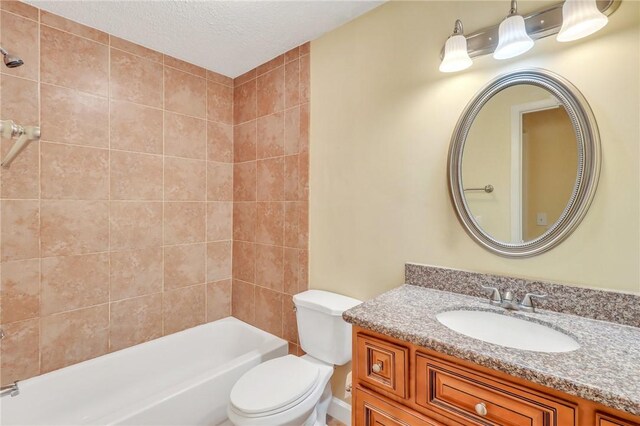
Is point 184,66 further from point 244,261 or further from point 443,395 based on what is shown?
point 443,395

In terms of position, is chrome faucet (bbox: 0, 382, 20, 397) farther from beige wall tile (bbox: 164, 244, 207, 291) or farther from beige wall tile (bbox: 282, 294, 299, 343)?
beige wall tile (bbox: 282, 294, 299, 343)

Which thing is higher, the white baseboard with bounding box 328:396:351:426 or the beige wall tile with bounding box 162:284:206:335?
the beige wall tile with bounding box 162:284:206:335

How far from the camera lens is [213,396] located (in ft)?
5.38

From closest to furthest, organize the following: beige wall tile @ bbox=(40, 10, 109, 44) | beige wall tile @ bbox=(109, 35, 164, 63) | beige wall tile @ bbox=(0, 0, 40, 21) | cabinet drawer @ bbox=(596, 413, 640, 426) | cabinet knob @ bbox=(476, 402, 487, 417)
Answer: cabinet drawer @ bbox=(596, 413, 640, 426) < cabinet knob @ bbox=(476, 402, 487, 417) < beige wall tile @ bbox=(0, 0, 40, 21) < beige wall tile @ bbox=(40, 10, 109, 44) < beige wall tile @ bbox=(109, 35, 164, 63)

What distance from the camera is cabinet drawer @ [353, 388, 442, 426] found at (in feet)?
3.14

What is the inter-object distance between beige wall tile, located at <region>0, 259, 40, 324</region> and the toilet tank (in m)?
1.47

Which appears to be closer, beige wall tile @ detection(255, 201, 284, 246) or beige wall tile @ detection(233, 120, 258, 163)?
beige wall tile @ detection(255, 201, 284, 246)

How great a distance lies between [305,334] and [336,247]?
546 mm

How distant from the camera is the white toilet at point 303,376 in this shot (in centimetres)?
129

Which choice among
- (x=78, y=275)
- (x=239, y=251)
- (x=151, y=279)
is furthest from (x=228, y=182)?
(x=78, y=275)

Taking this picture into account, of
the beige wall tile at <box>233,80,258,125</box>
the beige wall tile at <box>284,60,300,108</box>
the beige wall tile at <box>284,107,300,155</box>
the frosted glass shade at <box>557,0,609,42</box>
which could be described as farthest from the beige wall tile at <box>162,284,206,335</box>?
the frosted glass shade at <box>557,0,609,42</box>

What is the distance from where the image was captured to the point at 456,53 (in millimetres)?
1282

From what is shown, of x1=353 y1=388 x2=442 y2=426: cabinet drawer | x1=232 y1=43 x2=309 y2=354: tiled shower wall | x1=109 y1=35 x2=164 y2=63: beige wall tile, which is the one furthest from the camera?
x1=232 y1=43 x2=309 y2=354: tiled shower wall

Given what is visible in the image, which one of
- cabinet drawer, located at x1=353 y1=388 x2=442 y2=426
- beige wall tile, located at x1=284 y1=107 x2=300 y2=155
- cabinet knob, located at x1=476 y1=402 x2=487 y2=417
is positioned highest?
beige wall tile, located at x1=284 y1=107 x2=300 y2=155
